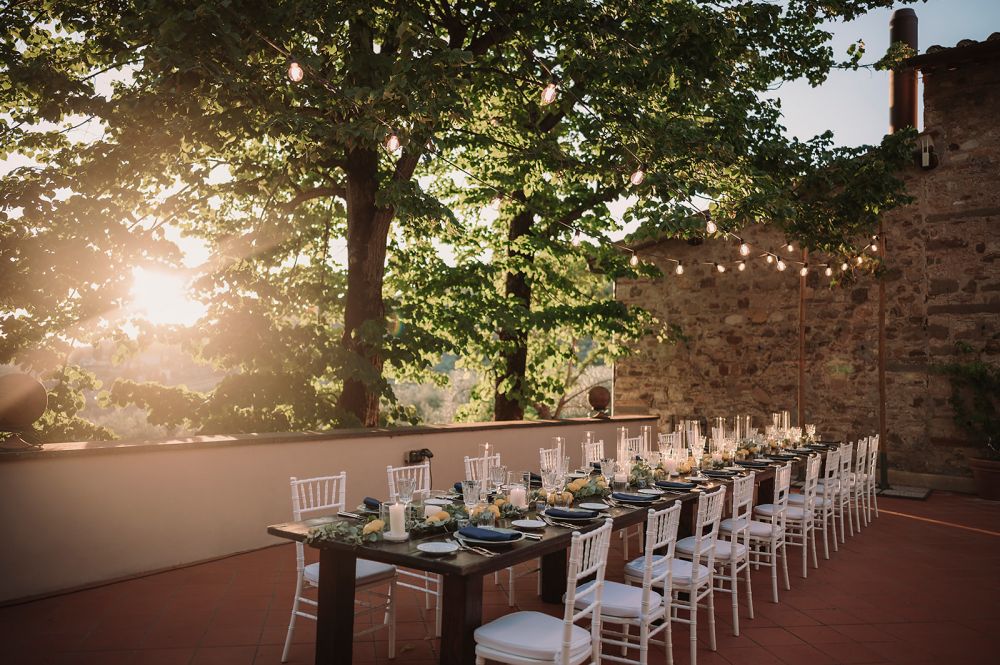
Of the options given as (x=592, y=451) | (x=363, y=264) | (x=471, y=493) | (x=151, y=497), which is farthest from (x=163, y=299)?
(x=471, y=493)

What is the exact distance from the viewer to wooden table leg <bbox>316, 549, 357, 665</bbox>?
11.0 ft

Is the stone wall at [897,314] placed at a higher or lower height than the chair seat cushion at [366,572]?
higher

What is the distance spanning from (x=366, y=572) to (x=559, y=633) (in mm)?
1185

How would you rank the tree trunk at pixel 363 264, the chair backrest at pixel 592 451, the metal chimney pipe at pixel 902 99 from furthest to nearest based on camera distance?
the metal chimney pipe at pixel 902 99 < the tree trunk at pixel 363 264 < the chair backrest at pixel 592 451

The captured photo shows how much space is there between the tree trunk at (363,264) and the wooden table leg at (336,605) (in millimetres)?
4546

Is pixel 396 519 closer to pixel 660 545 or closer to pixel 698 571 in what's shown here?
pixel 660 545

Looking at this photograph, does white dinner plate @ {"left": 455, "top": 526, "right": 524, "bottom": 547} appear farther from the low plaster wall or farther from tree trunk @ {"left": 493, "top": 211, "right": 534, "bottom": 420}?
tree trunk @ {"left": 493, "top": 211, "right": 534, "bottom": 420}

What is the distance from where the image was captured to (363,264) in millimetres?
8008

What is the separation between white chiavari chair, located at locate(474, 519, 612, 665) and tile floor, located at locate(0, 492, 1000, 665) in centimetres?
92

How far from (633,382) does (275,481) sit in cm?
794

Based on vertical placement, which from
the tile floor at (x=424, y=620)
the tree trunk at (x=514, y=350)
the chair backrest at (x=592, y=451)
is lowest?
the tile floor at (x=424, y=620)

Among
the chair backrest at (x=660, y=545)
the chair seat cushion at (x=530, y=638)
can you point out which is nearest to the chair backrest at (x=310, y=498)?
the chair seat cushion at (x=530, y=638)

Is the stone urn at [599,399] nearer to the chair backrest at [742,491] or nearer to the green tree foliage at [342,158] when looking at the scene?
the green tree foliage at [342,158]

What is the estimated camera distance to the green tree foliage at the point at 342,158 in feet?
19.6
